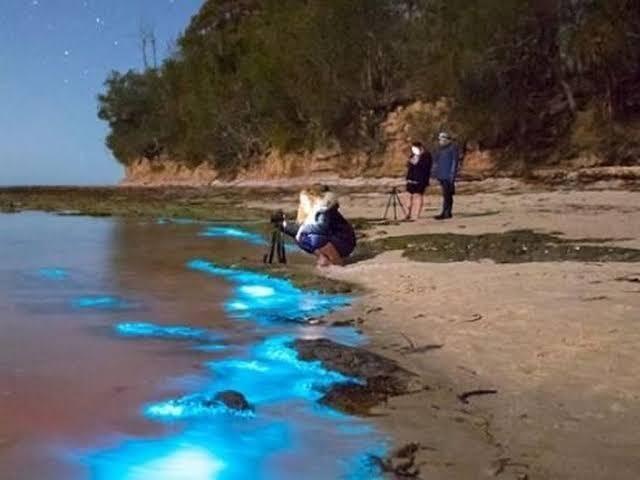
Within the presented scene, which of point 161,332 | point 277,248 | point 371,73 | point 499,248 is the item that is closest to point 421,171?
point 277,248

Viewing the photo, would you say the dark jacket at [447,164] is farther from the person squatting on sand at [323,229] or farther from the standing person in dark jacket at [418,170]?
the person squatting on sand at [323,229]

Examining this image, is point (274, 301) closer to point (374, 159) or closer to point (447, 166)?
point (447, 166)

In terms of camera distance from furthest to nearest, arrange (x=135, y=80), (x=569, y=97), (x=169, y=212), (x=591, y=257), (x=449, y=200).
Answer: (x=135, y=80) < (x=569, y=97) < (x=169, y=212) < (x=449, y=200) < (x=591, y=257)

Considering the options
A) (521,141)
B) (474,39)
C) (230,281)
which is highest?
(474,39)

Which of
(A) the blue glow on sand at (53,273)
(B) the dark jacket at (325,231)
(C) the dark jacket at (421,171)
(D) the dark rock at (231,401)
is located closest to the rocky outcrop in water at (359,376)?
(D) the dark rock at (231,401)

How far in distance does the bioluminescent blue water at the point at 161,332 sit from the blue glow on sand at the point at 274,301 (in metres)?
0.74

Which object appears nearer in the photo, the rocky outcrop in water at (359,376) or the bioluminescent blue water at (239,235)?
the rocky outcrop in water at (359,376)

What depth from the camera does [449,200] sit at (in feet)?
57.0

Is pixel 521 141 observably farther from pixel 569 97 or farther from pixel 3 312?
pixel 3 312

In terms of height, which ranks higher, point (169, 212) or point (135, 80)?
point (135, 80)

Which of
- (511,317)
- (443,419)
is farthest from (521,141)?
(443,419)

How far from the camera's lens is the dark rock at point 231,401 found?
494cm

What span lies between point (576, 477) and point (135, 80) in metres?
79.5

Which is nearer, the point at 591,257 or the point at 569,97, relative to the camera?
the point at 591,257
